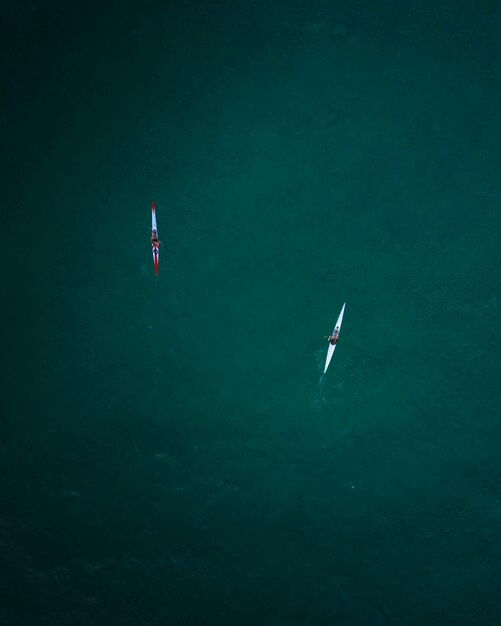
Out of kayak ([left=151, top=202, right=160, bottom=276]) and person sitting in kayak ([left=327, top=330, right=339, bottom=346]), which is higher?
kayak ([left=151, top=202, right=160, bottom=276])

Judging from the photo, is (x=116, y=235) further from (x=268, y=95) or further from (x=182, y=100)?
(x=268, y=95)

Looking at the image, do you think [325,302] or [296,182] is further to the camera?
[296,182]

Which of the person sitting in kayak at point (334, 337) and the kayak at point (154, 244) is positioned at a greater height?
the kayak at point (154, 244)

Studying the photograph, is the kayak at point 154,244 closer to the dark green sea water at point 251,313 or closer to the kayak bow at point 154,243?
the kayak bow at point 154,243

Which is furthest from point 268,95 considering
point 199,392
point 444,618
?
point 444,618

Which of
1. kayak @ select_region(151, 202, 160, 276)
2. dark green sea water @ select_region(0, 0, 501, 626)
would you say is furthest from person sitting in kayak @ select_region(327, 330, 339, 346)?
kayak @ select_region(151, 202, 160, 276)

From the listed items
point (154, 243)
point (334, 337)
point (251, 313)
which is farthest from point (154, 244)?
point (334, 337)

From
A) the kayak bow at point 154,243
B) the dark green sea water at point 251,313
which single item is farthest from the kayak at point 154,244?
the dark green sea water at point 251,313

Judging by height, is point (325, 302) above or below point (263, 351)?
above

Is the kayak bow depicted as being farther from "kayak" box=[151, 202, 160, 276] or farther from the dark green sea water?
the dark green sea water
